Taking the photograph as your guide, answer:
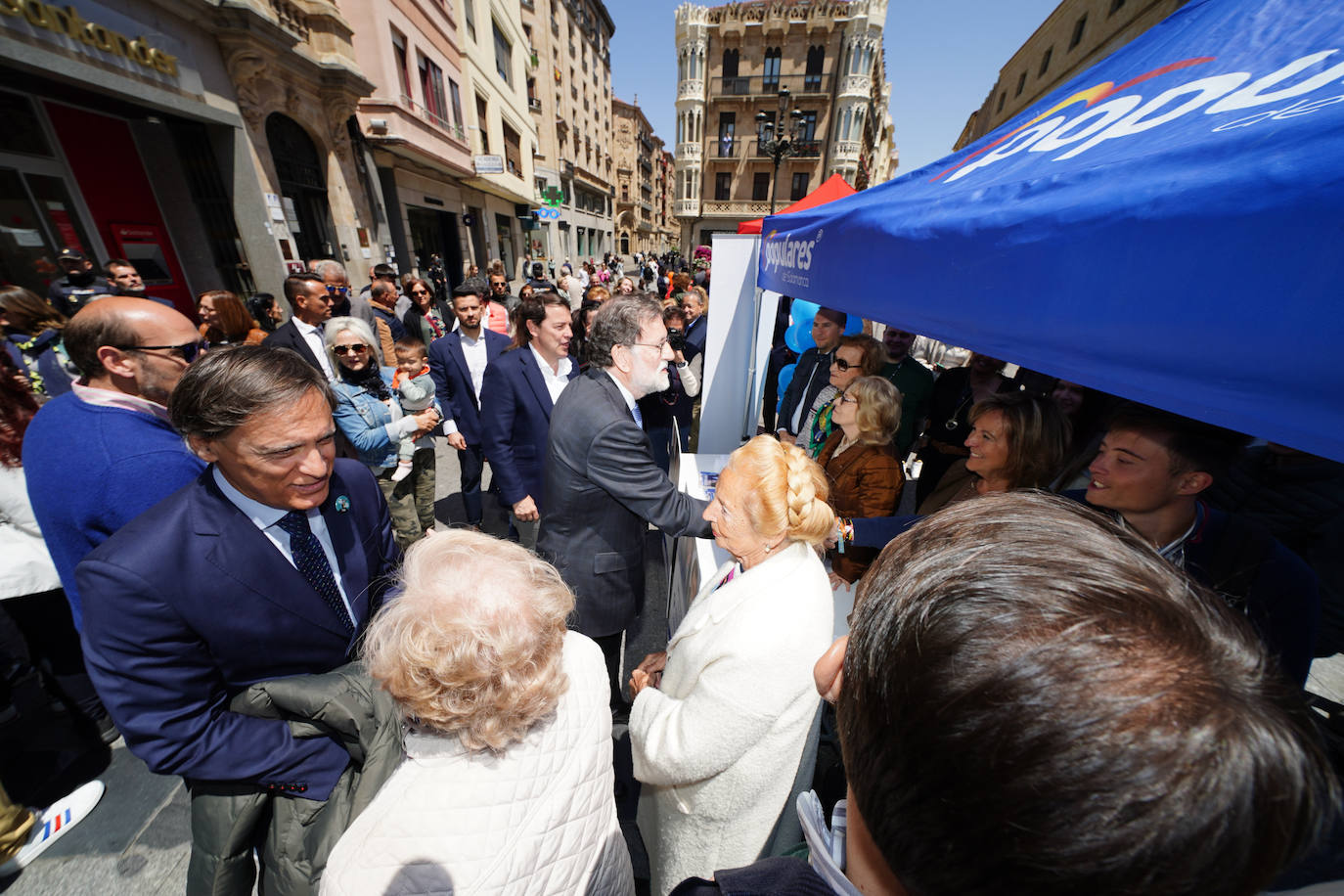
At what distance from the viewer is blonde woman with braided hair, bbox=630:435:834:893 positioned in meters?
1.35

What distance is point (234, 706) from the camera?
4.29ft

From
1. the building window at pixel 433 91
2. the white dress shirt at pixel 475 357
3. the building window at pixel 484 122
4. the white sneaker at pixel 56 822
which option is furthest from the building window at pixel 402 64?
the white sneaker at pixel 56 822

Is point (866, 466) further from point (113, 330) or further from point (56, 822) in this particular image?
point (56, 822)

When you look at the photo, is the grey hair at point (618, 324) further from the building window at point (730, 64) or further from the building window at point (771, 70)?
the building window at point (730, 64)

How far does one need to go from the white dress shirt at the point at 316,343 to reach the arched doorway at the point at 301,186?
691 cm

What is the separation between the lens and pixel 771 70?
98.5 feet

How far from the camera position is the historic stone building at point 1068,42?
45.4 ft

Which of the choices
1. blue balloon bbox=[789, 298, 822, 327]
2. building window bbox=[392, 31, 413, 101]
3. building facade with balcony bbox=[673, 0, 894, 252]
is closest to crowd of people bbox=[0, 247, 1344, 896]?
blue balloon bbox=[789, 298, 822, 327]

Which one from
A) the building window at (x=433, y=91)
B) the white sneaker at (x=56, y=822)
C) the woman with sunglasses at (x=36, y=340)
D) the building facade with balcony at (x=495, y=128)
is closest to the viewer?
the white sneaker at (x=56, y=822)

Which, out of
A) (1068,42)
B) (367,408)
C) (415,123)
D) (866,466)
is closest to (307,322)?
(367,408)

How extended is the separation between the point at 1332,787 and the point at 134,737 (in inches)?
84.9

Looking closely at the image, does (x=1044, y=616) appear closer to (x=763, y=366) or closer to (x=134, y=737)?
(x=134, y=737)

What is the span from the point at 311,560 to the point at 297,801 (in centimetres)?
71

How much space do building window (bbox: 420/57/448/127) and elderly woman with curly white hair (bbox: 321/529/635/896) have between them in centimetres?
1647
